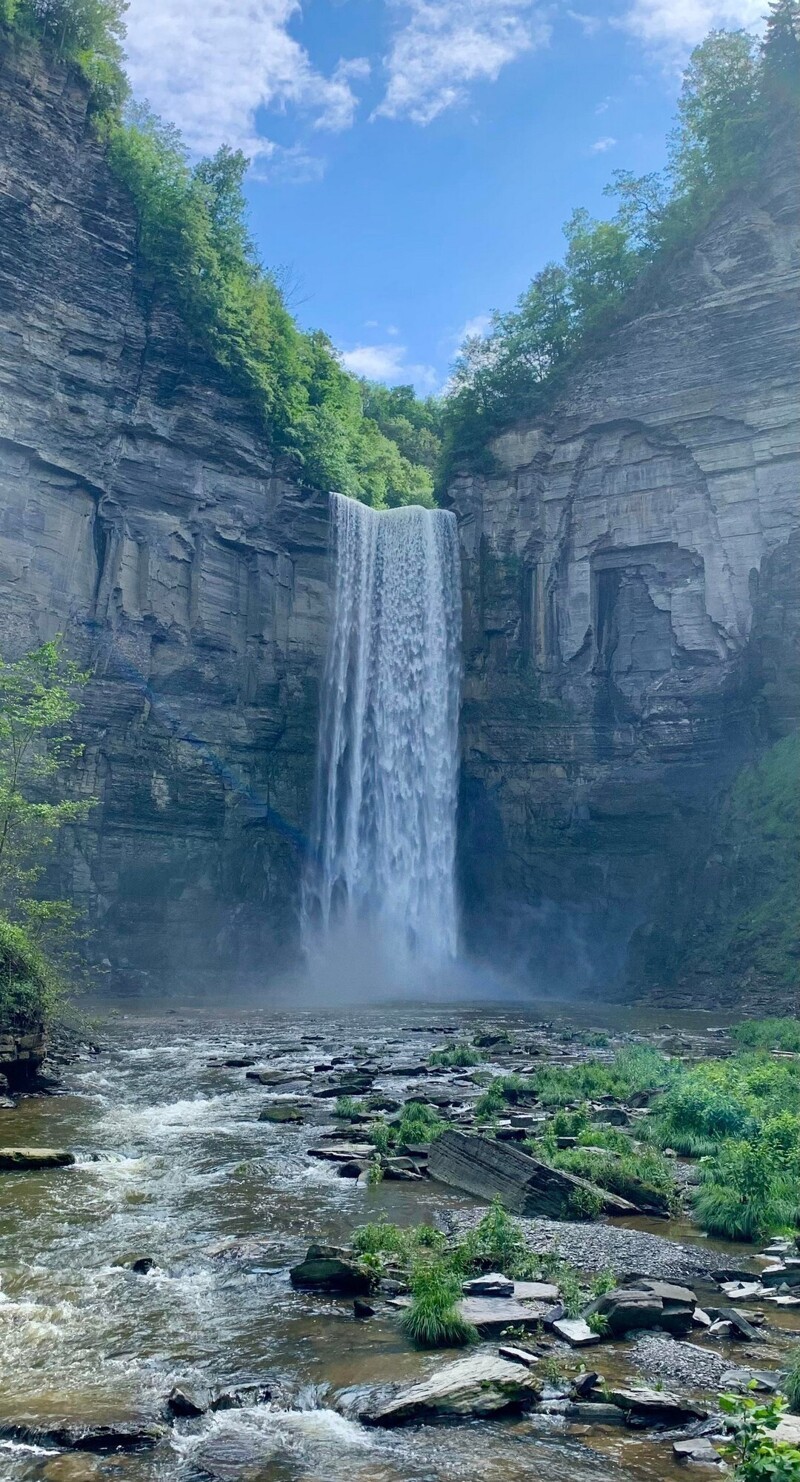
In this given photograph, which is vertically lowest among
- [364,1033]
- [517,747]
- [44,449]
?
[364,1033]

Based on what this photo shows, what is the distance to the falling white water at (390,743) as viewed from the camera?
1601 inches

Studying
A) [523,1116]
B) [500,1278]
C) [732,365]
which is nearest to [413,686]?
[732,365]

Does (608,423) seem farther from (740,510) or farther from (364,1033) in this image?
(364,1033)

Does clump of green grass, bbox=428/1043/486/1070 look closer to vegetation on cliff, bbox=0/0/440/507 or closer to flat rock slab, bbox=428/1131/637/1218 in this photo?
flat rock slab, bbox=428/1131/637/1218

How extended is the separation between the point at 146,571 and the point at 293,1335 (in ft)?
114

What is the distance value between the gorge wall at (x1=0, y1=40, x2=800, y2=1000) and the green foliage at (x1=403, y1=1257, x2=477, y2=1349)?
30.5 metres

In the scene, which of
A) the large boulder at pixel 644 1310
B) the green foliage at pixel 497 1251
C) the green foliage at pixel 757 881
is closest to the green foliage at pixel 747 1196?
the green foliage at pixel 497 1251

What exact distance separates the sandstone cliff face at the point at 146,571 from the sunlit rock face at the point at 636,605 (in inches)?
310

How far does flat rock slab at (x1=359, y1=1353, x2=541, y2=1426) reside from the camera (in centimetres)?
495

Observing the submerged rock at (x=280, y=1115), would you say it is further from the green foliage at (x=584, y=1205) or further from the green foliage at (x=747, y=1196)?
the green foliage at (x=747, y=1196)

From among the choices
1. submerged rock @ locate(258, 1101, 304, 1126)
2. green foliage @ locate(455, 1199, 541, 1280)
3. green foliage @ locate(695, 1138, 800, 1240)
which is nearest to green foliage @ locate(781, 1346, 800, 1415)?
green foliage @ locate(455, 1199, 541, 1280)

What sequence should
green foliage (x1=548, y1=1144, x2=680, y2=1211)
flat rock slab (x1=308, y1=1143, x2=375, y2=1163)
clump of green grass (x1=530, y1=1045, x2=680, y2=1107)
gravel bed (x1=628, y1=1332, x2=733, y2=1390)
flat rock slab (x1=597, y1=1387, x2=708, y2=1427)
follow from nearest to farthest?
flat rock slab (x1=597, y1=1387, x2=708, y2=1427) < gravel bed (x1=628, y1=1332, x2=733, y2=1390) < green foliage (x1=548, y1=1144, x2=680, y2=1211) < flat rock slab (x1=308, y1=1143, x2=375, y2=1163) < clump of green grass (x1=530, y1=1045, x2=680, y2=1107)

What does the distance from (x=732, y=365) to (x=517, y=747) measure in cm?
1668

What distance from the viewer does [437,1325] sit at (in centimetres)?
573
